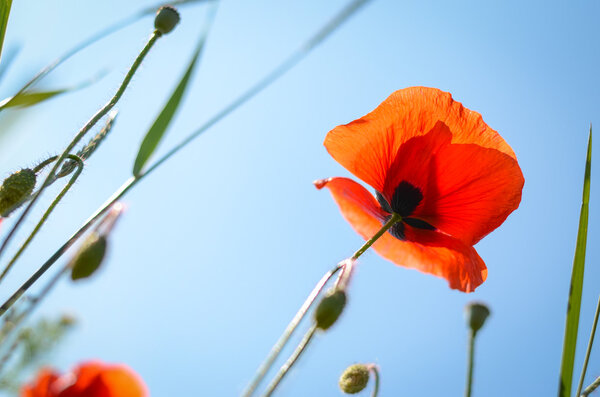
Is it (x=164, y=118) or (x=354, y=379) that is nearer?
(x=164, y=118)

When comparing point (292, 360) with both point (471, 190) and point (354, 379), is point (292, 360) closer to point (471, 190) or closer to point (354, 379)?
point (354, 379)

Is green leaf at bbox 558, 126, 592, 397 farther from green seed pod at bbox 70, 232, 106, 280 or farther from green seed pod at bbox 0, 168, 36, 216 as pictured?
green seed pod at bbox 0, 168, 36, 216

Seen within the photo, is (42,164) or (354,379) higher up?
(42,164)

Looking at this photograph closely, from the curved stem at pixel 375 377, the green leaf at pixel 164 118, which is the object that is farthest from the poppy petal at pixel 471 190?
the green leaf at pixel 164 118

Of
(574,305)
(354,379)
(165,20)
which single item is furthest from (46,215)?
(574,305)

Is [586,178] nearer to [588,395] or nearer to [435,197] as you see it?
[588,395]

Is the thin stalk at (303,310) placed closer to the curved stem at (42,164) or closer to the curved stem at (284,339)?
the curved stem at (284,339)
